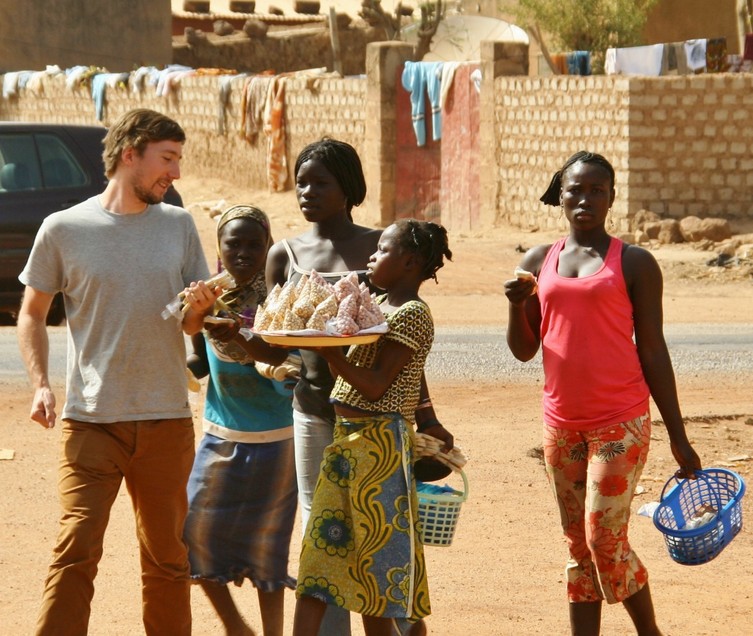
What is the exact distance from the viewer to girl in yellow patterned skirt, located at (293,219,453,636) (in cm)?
401

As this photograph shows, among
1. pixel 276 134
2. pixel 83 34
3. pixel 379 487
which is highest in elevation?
pixel 83 34

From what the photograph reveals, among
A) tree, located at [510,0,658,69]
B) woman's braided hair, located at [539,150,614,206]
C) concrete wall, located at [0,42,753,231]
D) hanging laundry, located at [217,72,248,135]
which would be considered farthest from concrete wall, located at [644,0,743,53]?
woman's braided hair, located at [539,150,614,206]

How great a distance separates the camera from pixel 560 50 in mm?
25391

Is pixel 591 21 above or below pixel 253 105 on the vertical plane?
above

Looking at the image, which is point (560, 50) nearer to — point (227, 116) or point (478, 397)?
point (227, 116)

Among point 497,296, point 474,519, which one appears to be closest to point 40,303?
point 474,519

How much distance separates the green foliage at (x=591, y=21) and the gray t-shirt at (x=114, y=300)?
20539 millimetres

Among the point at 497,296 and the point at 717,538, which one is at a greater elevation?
the point at 717,538

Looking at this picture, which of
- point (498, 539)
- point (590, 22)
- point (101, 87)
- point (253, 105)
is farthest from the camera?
point (101, 87)

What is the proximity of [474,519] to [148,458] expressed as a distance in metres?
2.61

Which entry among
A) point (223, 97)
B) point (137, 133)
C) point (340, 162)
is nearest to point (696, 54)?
point (223, 97)

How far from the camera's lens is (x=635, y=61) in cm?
1953

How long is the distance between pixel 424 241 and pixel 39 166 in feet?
26.8

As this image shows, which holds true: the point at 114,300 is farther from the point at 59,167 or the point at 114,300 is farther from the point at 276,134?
the point at 276,134
